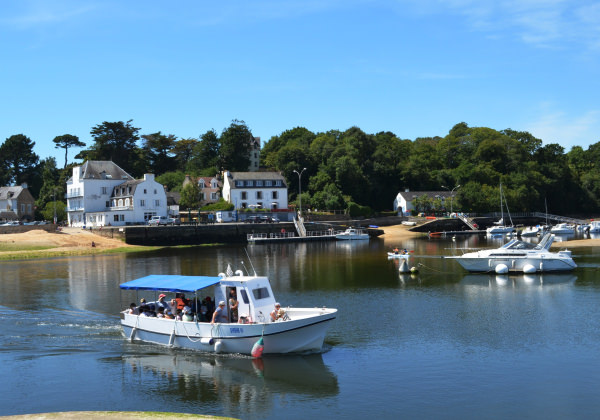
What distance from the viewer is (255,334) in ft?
82.0

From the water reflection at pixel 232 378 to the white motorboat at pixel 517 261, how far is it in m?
27.7

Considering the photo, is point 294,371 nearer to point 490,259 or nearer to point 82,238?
point 490,259

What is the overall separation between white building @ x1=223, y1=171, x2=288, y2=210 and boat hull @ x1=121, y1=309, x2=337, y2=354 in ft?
289

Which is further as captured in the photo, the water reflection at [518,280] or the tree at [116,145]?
the tree at [116,145]

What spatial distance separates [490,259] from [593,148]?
439 feet

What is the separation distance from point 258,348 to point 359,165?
10810 cm

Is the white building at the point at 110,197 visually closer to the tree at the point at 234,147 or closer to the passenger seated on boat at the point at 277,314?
the tree at the point at 234,147

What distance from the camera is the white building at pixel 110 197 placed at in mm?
100250

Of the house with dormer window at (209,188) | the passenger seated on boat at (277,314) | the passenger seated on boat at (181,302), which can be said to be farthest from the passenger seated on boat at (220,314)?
the house with dormer window at (209,188)

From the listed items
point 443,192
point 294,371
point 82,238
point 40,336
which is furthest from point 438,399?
point 443,192

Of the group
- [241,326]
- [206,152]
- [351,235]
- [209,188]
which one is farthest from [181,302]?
[206,152]

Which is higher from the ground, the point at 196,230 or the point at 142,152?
the point at 142,152

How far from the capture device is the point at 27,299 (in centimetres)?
4156

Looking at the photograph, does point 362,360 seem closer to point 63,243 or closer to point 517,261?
point 517,261
